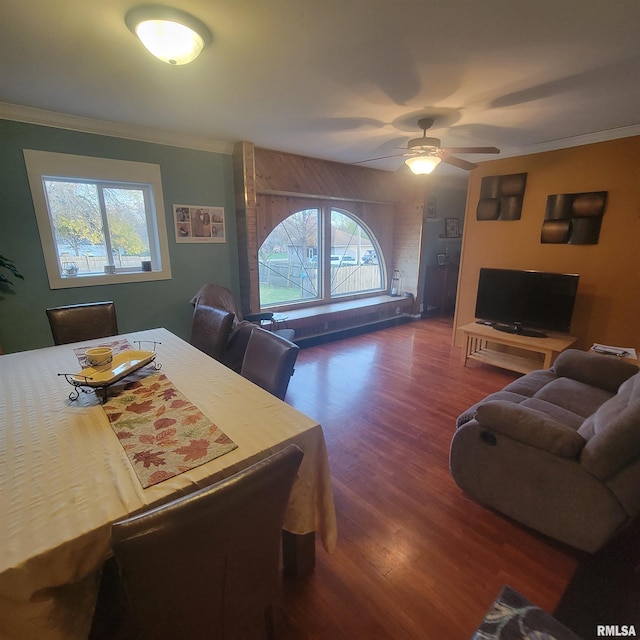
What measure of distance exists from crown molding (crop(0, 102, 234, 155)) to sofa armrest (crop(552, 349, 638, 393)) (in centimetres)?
383

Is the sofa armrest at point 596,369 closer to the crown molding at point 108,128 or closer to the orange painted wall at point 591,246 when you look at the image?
the orange painted wall at point 591,246

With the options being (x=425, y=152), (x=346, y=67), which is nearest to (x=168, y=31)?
(x=346, y=67)

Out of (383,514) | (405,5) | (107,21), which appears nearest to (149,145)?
(107,21)

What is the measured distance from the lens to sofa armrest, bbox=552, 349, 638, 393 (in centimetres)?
222

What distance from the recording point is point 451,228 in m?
6.39

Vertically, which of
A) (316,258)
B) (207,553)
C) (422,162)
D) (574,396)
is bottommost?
(574,396)

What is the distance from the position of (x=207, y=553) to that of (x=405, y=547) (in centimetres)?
123

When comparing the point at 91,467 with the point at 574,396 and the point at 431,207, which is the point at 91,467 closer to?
the point at 574,396

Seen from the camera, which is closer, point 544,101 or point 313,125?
point 544,101

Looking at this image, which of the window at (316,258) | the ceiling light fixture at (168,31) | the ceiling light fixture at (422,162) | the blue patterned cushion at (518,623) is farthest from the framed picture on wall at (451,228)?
the blue patterned cushion at (518,623)

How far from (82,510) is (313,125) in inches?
126

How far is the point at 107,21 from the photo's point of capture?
1.54 meters

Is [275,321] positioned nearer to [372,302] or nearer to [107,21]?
[372,302]

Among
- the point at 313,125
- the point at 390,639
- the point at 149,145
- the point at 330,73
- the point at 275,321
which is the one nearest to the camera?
the point at 390,639
